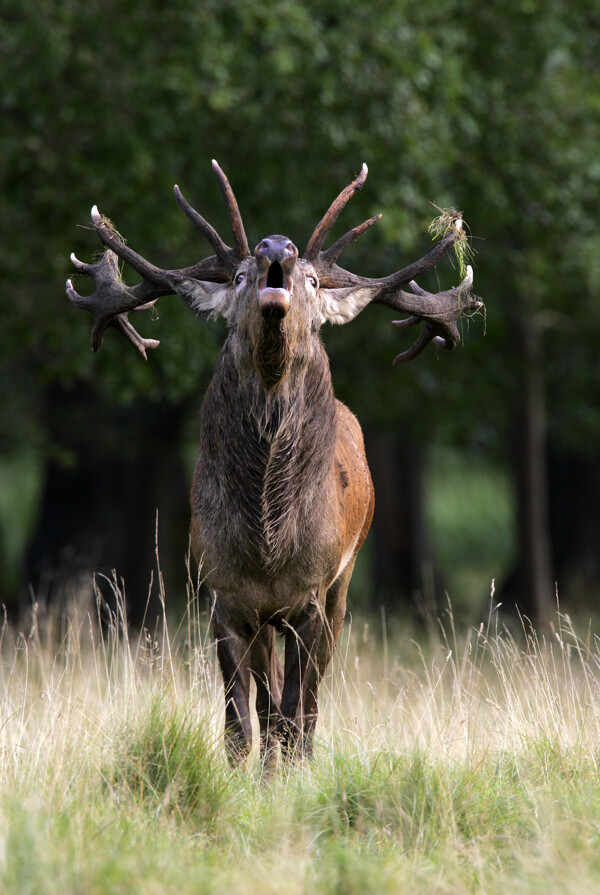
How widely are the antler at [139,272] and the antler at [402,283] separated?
0.38m

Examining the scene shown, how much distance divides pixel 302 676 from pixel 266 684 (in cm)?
24

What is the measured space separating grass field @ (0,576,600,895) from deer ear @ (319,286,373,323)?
173cm

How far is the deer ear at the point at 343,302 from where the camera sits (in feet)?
18.9

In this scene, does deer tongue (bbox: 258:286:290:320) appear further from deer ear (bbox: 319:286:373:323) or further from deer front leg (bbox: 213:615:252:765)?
deer front leg (bbox: 213:615:252:765)

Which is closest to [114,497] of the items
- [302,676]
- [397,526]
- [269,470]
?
[397,526]

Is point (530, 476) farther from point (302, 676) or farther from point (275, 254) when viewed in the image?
point (275, 254)

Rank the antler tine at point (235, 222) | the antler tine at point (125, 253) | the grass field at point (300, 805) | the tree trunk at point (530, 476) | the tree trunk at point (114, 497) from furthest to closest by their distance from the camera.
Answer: the tree trunk at point (114, 497) < the tree trunk at point (530, 476) < the antler tine at point (125, 253) < the antler tine at point (235, 222) < the grass field at point (300, 805)

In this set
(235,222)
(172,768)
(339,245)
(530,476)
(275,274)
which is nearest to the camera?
(172,768)

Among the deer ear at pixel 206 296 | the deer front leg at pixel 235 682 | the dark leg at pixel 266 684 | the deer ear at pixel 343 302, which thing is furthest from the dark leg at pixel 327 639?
the deer ear at pixel 206 296

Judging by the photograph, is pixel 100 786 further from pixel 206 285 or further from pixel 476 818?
pixel 206 285

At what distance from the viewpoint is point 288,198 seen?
11.0 meters

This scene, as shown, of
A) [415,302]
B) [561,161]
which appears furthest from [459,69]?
[415,302]

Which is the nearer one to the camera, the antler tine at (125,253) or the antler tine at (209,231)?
the antler tine at (209,231)

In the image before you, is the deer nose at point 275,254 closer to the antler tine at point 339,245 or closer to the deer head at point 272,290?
the deer head at point 272,290
